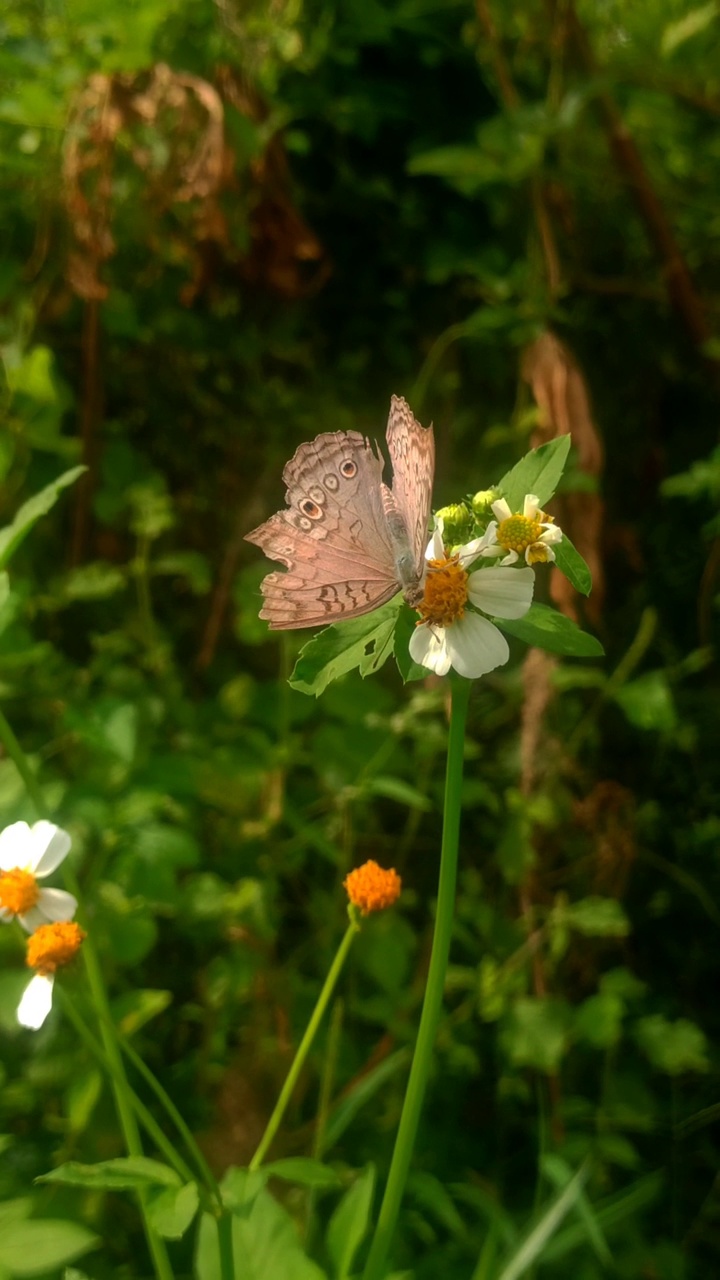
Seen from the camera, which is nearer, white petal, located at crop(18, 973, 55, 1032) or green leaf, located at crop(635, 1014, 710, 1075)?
white petal, located at crop(18, 973, 55, 1032)

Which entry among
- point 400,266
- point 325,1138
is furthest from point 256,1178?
point 400,266

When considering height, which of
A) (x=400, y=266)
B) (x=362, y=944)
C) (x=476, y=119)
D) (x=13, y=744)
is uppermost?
(x=476, y=119)

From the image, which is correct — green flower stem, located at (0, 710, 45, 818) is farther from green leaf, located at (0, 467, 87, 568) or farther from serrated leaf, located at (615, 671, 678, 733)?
serrated leaf, located at (615, 671, 678, 733)

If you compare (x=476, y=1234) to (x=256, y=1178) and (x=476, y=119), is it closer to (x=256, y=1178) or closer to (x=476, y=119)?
(x=256, y=1178)

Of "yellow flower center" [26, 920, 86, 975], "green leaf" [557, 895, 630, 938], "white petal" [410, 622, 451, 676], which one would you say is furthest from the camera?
"green leaf" [557, 895, 630, 938]

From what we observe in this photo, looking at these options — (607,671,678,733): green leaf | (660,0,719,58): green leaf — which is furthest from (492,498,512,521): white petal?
(660,0,719,58): green leaf
